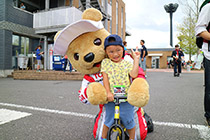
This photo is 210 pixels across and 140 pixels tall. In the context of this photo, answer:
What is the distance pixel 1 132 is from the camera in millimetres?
2252

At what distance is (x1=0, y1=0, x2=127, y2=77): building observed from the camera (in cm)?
1148

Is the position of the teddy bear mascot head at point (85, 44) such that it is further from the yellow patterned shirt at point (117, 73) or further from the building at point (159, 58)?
the building at point (159, 58)

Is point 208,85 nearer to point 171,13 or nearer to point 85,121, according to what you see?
point 85,121

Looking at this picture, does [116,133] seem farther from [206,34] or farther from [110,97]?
[206,34]

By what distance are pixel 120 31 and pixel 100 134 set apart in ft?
85.4

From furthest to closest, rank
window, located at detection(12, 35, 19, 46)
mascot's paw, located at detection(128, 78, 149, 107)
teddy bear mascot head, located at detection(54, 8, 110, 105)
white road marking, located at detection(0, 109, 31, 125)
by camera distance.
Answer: window, located at detection(12, 35, 19, 46), white road marking, located at detection(0, 109, 31, 125), teddy bear mascot head, located at detection(54, 8, 110, 105), mascot's paw, located at detection(128, 78, 149, 107)

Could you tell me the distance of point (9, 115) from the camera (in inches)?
117

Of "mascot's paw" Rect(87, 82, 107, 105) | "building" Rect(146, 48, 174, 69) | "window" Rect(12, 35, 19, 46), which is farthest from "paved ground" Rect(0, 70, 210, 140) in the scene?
"building" Rect(146, 48, 174, 69)

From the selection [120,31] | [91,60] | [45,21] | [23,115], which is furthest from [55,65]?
[120,31]

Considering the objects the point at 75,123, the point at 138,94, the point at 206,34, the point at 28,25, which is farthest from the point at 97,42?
the point at 28,25

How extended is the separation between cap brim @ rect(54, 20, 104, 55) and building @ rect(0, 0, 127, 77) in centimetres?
1104

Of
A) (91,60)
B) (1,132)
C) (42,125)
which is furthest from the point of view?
(42,125)

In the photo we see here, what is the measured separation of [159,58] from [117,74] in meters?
38.5

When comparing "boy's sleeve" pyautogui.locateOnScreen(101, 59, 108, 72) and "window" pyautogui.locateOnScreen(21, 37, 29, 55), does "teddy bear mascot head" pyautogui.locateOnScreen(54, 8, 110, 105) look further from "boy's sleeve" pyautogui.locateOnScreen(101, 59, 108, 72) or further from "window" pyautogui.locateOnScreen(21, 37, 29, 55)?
"window" pyautogui.locateOnScreen(21, 37, 29, 55)
